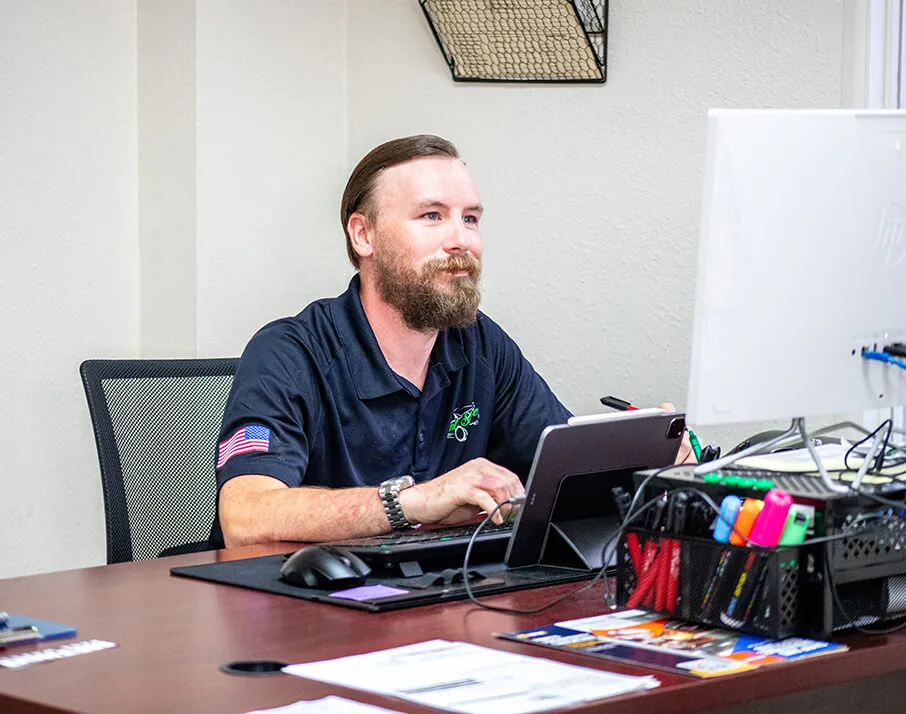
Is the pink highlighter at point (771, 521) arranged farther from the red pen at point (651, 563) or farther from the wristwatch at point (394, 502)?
the wristwatch at point (394, 502)

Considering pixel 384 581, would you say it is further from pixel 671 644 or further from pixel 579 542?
pixel 671 644

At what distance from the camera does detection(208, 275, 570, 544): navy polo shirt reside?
200 centimetres

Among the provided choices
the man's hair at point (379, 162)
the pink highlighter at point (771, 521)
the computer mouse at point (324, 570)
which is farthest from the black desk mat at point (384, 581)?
the man's hair at point (379, 162)

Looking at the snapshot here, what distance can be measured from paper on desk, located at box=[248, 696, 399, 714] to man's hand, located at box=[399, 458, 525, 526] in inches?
25.3

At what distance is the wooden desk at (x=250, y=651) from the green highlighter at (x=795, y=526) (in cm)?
11

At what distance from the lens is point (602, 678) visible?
3.56 feet

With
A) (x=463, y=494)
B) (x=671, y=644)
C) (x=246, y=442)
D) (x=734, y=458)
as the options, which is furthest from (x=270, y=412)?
(x=671, y=644)

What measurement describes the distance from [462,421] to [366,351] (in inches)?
8.6

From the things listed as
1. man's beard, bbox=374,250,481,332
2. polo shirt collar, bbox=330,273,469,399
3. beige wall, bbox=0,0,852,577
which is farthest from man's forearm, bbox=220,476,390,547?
beige wall, bbox=0,0,852,577

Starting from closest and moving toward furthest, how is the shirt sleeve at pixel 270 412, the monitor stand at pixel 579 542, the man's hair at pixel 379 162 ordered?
the monitor stand at pixel 579 542, the shirt sleeve at pixel 270 412, the man's hair at pixel 379 162

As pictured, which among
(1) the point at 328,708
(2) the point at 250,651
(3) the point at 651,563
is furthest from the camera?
(3) the point at 651,563

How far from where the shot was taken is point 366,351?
2207 mm

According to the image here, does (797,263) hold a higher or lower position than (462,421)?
higher

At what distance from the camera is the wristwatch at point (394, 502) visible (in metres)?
1.76
